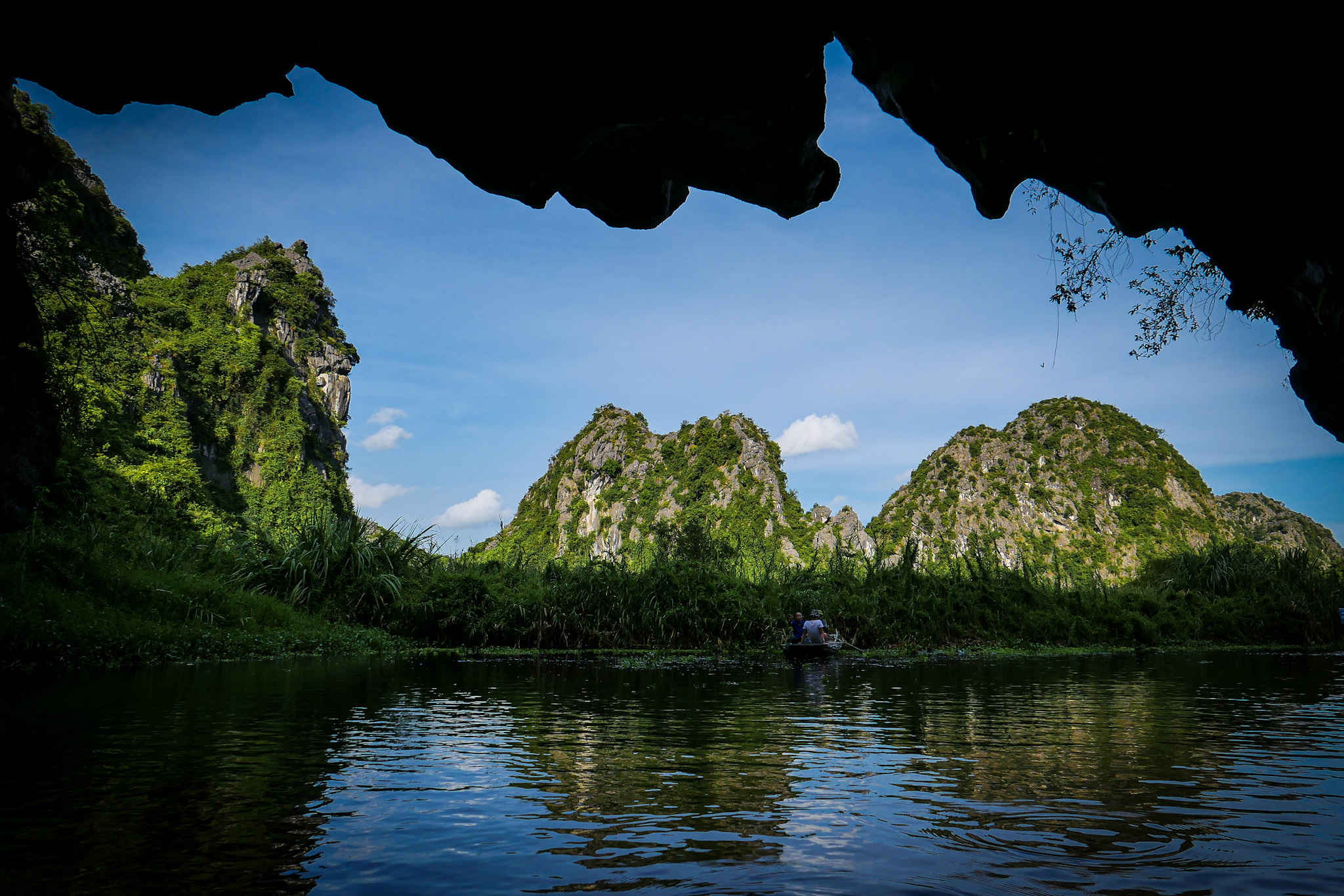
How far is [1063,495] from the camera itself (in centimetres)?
8275

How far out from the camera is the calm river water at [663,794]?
252cm

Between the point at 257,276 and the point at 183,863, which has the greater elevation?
the point at 257,276

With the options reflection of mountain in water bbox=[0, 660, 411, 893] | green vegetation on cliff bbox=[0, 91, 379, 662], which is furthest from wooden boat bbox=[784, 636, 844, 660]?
reflection of mountain in water bbox=[0, 660, 411, 893]

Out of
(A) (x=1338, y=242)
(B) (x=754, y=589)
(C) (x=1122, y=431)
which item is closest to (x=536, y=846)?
(A) (x=1338, y=242)

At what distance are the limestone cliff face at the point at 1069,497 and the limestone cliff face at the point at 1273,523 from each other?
0.34 meters

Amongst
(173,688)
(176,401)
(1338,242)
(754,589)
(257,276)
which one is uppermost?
(257,276)

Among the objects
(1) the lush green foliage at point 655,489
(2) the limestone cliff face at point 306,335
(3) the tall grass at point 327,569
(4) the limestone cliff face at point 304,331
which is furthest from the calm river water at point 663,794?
(1) the lush green foliage at point 655,489

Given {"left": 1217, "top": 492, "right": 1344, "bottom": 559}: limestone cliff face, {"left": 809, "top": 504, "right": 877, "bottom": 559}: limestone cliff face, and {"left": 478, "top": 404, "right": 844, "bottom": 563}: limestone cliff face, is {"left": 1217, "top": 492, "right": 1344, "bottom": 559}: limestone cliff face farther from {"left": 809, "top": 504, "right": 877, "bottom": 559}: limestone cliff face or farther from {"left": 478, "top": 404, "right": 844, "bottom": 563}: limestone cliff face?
{"left": 478, "top": 404, "right": 844, "bottom": 563}: limestone cliff face

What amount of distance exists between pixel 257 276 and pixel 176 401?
45.3ft

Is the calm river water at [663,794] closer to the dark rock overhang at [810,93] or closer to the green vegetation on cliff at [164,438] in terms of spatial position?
the dark rock overhang at [810,93]

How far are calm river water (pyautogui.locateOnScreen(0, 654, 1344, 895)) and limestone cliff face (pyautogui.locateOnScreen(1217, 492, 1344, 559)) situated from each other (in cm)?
8499

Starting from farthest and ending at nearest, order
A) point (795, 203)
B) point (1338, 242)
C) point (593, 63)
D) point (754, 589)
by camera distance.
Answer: point (754, 589) < point (795, 203) < point (1338, 242) < point (593, 63)

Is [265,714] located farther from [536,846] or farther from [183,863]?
[536,846]

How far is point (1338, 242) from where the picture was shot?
6141mm
